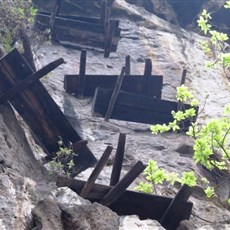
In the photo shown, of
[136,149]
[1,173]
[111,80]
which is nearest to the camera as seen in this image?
[1,173]

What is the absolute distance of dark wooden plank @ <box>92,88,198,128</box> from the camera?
11.0 metres

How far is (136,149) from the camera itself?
1041 centimetres

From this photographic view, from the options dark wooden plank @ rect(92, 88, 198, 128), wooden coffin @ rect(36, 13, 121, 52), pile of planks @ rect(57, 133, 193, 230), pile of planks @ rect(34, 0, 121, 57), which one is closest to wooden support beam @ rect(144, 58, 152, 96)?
dark wooden plank @ rect(92, 88, 198, 128)

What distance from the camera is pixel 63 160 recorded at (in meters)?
7.60

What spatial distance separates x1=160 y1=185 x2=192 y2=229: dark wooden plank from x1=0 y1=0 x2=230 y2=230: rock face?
37 cm

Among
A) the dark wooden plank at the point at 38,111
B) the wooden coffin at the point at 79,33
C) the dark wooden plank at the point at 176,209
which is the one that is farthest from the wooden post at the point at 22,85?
the wooden coffin at the point at 79,33

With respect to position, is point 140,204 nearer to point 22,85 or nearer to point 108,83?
point 22,85

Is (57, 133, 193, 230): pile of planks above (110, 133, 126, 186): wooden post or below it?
below

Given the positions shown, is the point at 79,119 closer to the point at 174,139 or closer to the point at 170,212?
the point at 174,139

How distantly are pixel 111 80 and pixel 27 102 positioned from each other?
4.47 metres

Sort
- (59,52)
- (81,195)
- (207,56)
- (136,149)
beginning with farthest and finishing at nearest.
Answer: (207,56) → (59,52) → (136,149) → (81,195)

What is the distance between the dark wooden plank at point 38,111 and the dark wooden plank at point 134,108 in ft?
10.4

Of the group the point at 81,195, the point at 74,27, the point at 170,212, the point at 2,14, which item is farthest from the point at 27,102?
the point at 74,27

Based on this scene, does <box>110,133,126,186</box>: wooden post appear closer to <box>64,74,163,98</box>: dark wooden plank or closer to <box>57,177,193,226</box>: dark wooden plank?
<box>57,177,193,226</box>: dark wooden plank
